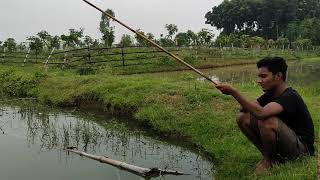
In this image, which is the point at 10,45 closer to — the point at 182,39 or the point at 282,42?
the point at 182,39

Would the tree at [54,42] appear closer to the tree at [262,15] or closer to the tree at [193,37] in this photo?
the tree at [193,37]

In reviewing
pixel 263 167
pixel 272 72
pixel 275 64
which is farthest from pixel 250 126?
pixel 275 64

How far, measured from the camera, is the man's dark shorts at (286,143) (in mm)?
5395

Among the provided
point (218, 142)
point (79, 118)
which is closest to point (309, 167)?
point (218, 142)

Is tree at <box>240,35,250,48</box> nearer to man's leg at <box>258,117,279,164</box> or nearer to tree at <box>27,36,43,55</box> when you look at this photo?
tree at <box>27,36,43,55</box>

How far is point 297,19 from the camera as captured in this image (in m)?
78.5

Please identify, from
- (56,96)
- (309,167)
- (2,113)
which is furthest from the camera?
(56,96)

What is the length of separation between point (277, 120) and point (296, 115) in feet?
1.13

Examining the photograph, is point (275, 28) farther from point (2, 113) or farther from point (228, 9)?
point (2, 113)

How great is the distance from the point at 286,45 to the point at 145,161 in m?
59.3

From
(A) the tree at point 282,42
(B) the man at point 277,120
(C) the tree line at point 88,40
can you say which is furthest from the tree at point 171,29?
(B) the man at point 277,120

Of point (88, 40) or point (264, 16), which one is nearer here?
point (88, 40)

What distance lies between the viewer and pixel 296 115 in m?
5.52

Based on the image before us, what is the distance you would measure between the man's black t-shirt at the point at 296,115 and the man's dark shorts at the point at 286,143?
10 centimetres
